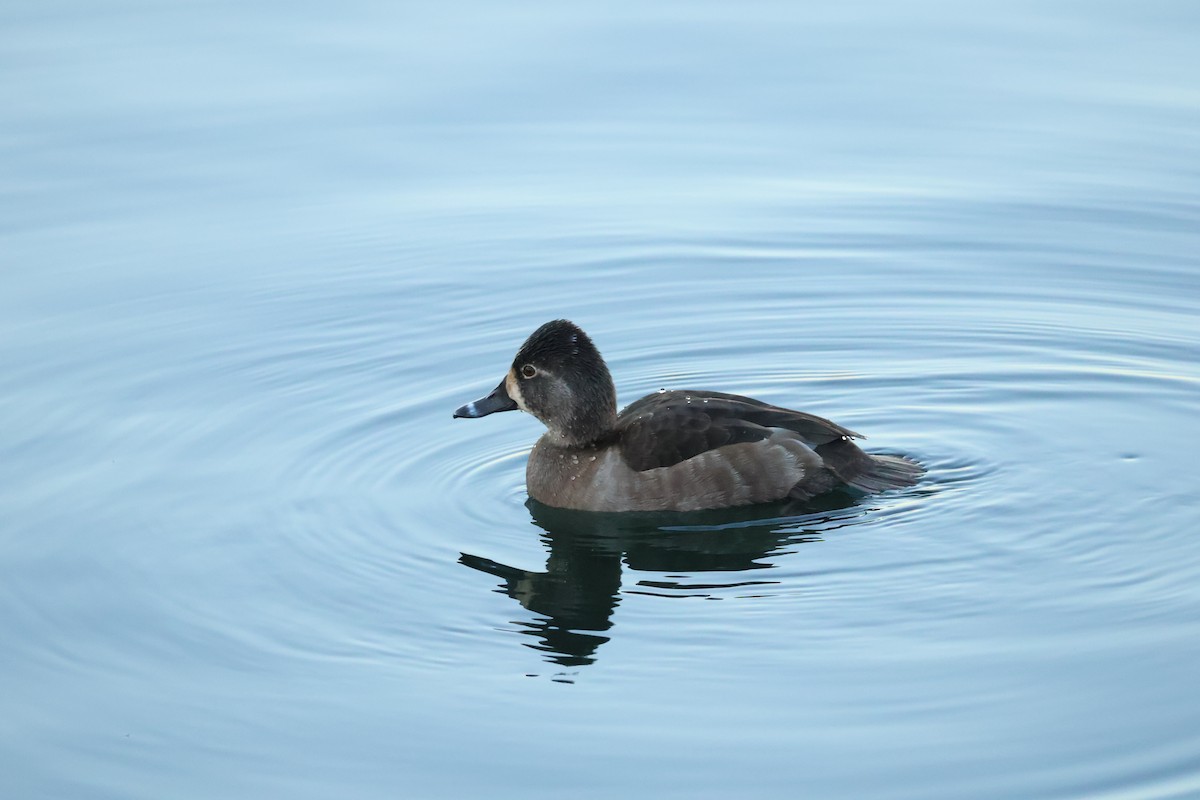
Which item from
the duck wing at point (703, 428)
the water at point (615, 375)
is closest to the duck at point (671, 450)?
the duck wing at point (703, 428)

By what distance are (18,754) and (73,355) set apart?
16.1 ft

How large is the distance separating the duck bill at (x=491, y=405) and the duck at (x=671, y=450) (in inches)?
9.0

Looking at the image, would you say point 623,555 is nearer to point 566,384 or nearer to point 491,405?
point 566,384

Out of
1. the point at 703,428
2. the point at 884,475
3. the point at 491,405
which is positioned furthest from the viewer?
the point at 491,405

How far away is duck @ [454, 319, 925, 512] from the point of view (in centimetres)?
1003

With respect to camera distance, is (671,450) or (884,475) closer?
(671,450)

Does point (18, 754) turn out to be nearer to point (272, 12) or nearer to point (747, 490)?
point (747, 490)

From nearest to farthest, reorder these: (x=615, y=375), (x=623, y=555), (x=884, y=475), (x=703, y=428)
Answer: (x=623, y=555) → (x=703, y=428) → (x=884, y=475) → (x=615, y=375)

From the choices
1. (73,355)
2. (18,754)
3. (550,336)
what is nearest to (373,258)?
(73,355)

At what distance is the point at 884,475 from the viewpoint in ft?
33.4

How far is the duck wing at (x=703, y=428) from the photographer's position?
10016mm

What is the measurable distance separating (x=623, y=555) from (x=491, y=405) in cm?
156

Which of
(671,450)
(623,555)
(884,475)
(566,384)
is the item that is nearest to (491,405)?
(566,384)

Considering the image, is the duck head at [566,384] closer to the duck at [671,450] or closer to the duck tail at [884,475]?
the duck at [671,450]
